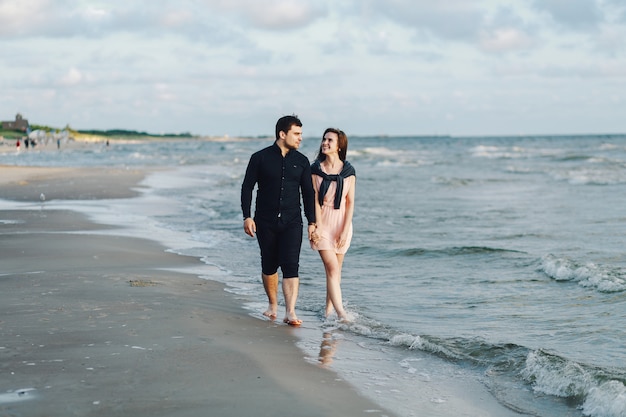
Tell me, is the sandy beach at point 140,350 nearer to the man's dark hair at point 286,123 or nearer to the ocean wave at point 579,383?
the ocean wave at point 579,383

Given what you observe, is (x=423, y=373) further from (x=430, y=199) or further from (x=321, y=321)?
(x=430, y=199)

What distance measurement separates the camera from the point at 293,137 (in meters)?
6.89

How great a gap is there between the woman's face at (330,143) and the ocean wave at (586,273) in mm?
3528

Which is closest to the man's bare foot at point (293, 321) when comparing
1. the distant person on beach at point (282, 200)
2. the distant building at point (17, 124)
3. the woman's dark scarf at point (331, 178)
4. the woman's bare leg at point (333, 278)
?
the distant person on beach at point (282, 200)

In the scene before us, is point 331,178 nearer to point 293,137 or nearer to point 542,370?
point 293,137

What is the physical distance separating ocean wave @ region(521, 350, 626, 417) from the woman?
6.66 ft

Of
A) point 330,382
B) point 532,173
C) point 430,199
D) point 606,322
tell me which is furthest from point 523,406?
point 532,173

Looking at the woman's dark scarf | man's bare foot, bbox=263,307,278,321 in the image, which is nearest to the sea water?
man's bare foot, bbox=263,307,278,321

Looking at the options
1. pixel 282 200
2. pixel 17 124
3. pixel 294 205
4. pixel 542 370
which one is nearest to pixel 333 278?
pixel 294 205

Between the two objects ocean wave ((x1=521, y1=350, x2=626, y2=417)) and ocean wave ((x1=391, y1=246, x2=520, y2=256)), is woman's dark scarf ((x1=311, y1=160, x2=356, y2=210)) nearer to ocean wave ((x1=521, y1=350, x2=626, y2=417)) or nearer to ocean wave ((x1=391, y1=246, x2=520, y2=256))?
ocean wave ((x1=521, y1=350, x2=626, y2=417))

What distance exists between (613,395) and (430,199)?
17358 millimetres

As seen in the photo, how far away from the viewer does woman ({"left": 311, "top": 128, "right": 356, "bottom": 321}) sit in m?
7.34

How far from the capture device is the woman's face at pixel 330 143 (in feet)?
23.9

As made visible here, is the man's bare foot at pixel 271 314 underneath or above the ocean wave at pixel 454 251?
underneath
